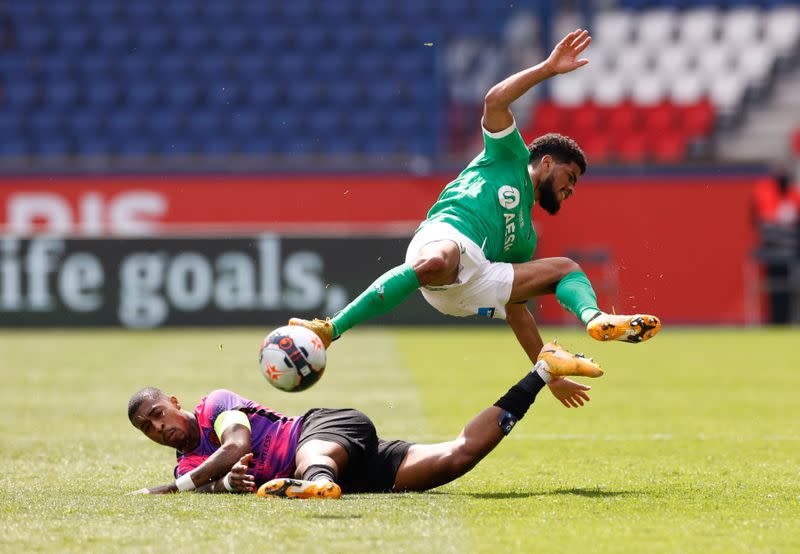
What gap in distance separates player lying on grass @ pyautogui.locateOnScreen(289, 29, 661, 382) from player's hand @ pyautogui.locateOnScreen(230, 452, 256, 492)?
776mm

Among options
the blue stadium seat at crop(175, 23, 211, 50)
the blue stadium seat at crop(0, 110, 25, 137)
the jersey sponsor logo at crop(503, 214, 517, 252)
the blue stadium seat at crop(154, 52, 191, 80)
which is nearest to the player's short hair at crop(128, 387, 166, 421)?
the jersey sponsor logo at crop(503, 214, 517, 252)

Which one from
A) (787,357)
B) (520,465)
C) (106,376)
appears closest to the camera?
Result: (520,465)

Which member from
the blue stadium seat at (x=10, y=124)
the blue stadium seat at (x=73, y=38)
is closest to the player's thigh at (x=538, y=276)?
the blue stadium seat at (x=10, y=124)

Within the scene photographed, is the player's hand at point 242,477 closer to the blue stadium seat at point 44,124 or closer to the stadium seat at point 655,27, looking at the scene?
the blue stadium seat at point 44,124

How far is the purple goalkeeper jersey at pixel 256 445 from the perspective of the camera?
252 inches

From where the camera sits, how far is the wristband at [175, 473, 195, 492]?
245 inches

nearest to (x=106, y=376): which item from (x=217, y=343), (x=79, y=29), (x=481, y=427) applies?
(x=217, y=343)

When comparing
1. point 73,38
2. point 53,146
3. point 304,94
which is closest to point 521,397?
point 304,94

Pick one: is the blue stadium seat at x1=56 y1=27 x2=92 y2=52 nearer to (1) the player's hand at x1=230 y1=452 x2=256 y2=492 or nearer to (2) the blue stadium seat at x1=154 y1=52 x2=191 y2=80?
(2) the blue stadium seat at x1=154 y1=52 x2=191 y2=80

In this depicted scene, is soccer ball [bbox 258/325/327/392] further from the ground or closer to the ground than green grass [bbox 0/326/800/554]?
further from the ground

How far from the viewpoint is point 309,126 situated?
21875 millimetres

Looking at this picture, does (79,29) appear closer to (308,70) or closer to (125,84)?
(125,84)

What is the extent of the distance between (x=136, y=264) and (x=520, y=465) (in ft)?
41.2

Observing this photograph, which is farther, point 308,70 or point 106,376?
point 308,70
